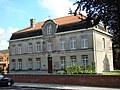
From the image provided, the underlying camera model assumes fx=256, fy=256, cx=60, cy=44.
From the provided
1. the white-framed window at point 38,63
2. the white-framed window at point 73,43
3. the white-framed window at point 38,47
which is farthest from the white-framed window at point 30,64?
the white-framed window at point 73,43

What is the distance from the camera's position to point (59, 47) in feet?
156

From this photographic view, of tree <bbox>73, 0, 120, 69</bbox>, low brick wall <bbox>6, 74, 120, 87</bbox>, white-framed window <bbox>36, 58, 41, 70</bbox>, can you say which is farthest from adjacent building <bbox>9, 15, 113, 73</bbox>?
tree <bbox>73, 0, 120, 69</bbox>

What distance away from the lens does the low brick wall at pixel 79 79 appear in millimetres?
23253

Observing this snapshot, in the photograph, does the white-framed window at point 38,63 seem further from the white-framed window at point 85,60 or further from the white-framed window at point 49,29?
the white-framed window at point 85,60

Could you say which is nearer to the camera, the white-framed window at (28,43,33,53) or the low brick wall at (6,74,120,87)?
the low brick wall at (6,74,120,87)

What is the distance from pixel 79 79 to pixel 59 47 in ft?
72.1

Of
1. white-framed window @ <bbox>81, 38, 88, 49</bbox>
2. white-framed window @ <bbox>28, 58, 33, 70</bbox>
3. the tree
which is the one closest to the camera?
the tree

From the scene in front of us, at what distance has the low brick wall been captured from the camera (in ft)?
76.3

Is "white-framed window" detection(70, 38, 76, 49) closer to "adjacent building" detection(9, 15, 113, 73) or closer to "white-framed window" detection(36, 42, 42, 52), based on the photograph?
"adjacent building" detection(9, 15, 113, 73)

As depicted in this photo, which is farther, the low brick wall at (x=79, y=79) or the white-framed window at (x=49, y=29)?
the white-framed window at (x=49, y=29)

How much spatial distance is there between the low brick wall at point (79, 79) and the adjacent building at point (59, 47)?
14529mm

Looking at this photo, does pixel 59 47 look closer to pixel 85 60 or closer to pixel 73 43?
pixel 73 43

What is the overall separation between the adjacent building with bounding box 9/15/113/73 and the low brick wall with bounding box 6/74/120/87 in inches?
572

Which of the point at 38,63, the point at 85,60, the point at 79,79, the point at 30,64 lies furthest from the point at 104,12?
the point at 30,64
